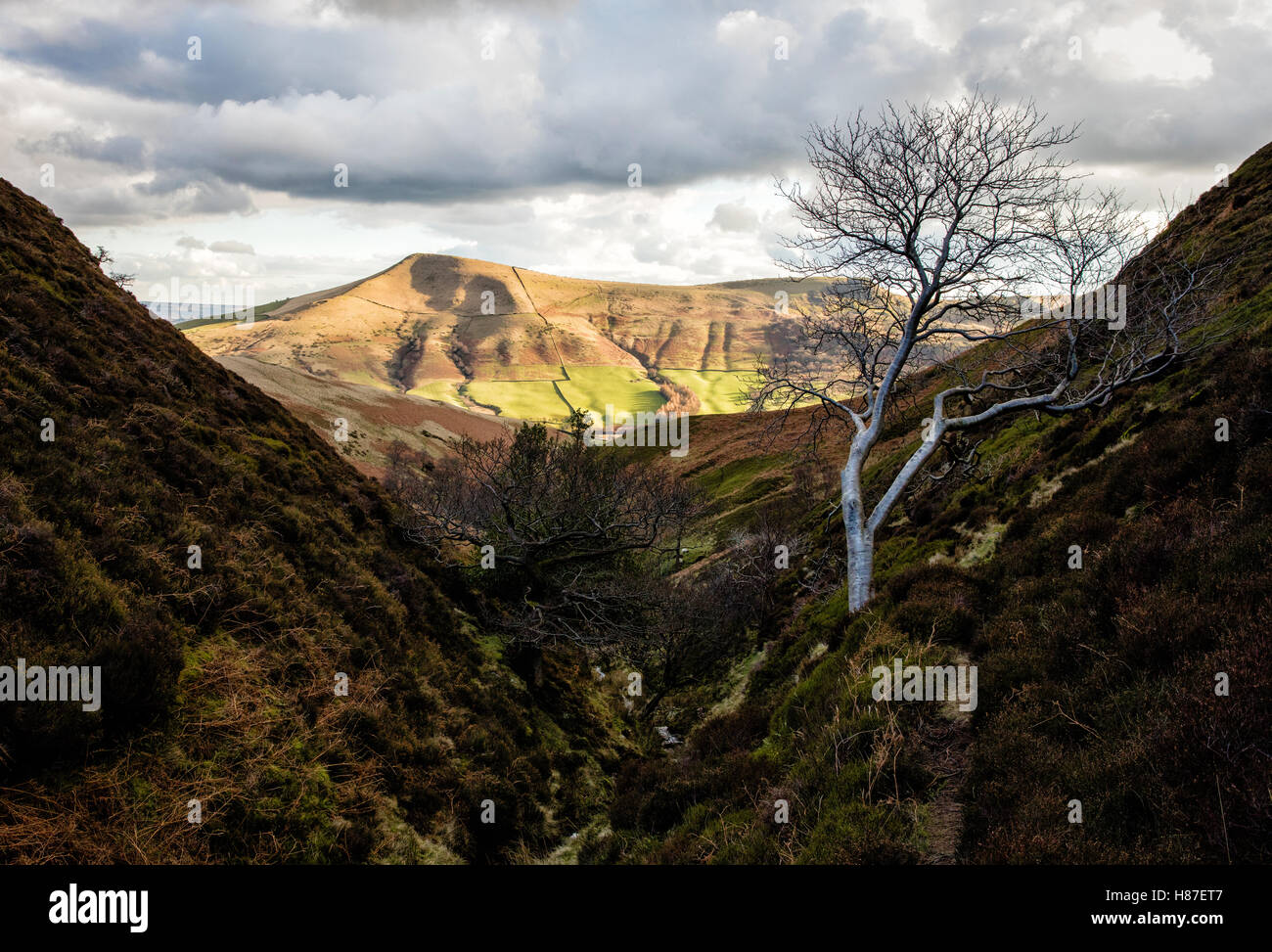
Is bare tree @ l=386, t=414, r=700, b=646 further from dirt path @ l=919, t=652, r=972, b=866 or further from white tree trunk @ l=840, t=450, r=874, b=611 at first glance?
dirt path @ l=919, t=652, r=972, b=866

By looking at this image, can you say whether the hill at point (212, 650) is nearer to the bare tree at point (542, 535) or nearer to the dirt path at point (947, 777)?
the bare tree at point (542, 535)

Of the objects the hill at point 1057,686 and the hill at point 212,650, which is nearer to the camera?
the hill at point 1057,686

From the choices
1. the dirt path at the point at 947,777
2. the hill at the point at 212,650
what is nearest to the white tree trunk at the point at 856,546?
the dirt path at the point at 947,777

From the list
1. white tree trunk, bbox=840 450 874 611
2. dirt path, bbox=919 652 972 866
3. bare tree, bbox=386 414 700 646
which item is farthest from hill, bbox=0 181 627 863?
white tree trunk, bbox=840 450 874 611

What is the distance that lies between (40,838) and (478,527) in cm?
1249

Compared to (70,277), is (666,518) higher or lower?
lower

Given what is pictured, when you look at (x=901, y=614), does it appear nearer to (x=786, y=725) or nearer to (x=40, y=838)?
(x=786, y=725)

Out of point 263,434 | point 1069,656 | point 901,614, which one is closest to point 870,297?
point 901,614

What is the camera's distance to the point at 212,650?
9242 mm

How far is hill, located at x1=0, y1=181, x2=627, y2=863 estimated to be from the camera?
6.73m

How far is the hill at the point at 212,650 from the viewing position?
6.73 metres

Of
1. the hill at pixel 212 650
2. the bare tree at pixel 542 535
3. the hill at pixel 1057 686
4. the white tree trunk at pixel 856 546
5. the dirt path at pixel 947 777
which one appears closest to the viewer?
the hill at pixel 1057 686

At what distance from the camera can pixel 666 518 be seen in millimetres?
21688

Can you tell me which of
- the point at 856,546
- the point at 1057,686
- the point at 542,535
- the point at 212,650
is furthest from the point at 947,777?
the point at 542,535
